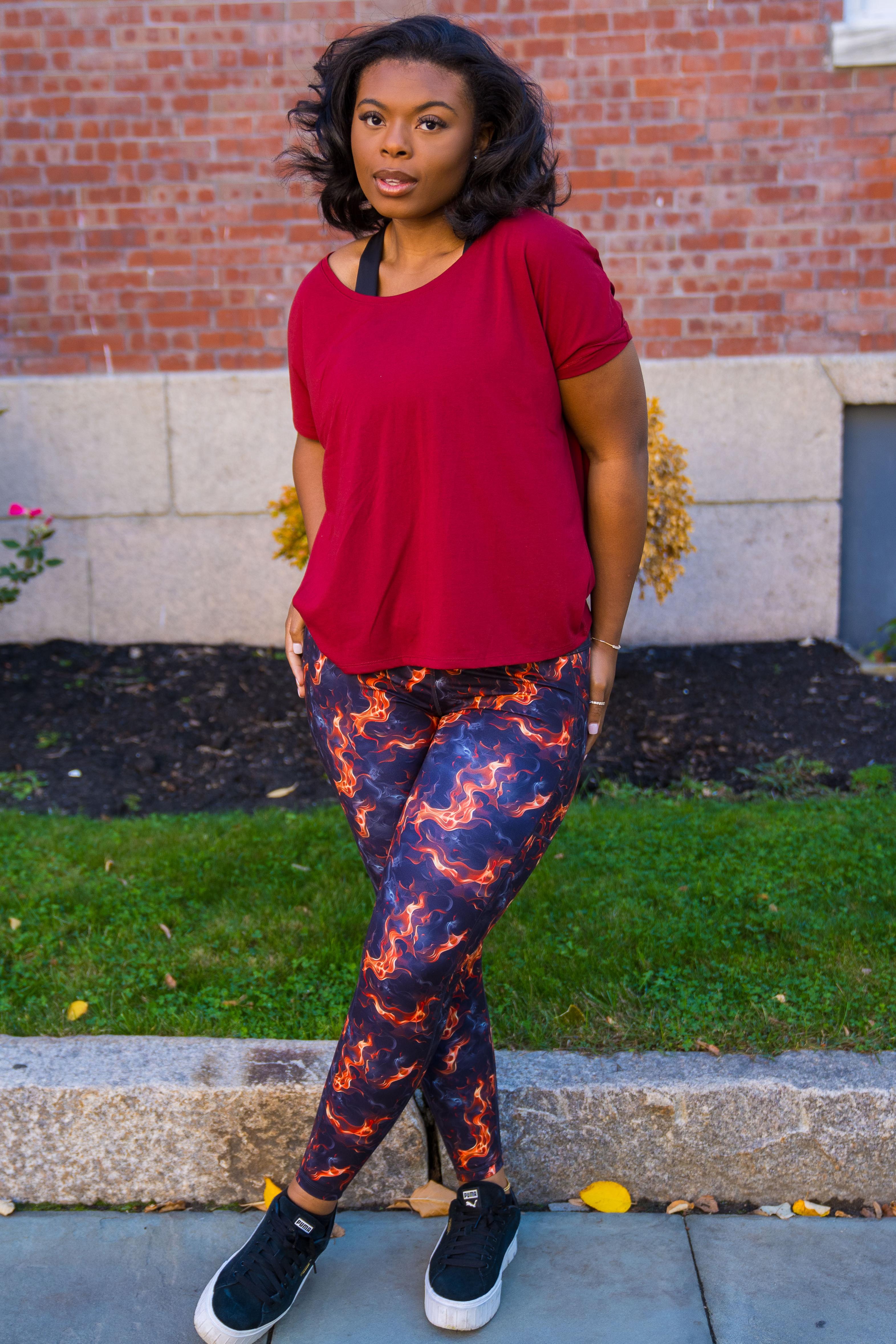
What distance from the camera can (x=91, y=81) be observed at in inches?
215

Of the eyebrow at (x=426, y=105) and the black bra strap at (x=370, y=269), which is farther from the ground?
the eyebrow at (x=426, y=105)

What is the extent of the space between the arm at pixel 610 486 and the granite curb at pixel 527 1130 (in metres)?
0.85

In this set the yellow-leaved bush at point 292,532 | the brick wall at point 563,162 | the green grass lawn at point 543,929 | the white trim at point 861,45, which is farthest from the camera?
the brick wall at point 563,162

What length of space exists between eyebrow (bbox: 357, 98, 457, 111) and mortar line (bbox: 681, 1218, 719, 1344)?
2161 mm

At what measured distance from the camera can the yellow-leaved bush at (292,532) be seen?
4.70 m

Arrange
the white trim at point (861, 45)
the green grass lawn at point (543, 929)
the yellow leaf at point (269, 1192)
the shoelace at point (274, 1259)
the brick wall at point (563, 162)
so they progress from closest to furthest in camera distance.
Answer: the shoelace at point (274, 1259) → the yellow leaf at point (269, 1192) → the green grass lawn at point (543, 929) → the white trim at point (861, 45) → the brick wall at point (563, 162)

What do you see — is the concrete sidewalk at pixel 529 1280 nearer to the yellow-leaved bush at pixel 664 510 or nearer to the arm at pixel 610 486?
the arm at pixel 610 486

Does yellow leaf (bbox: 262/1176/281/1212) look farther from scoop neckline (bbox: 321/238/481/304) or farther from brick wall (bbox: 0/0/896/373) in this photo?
brick wall (bbox: 0/0/896/373)

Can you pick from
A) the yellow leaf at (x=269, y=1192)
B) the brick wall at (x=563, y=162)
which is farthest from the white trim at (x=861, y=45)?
the yellow leaf at (x=269, y=1192)

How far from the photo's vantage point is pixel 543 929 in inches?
121

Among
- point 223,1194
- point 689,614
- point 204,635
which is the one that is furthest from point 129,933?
point 689,614

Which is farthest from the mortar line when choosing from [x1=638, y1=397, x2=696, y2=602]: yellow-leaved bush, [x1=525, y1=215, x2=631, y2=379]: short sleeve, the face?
[x1=638, y1=397, x2=696, y2=602]: yellow-leaved bush

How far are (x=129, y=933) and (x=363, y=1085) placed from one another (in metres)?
1.34

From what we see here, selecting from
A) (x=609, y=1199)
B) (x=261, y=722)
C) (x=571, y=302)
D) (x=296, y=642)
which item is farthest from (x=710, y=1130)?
(x=261, y=722)
